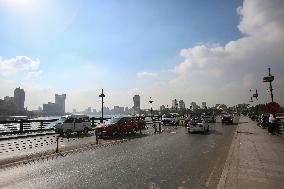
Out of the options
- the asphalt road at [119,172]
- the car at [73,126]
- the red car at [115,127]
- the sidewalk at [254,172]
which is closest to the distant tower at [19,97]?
the car at [73,126]

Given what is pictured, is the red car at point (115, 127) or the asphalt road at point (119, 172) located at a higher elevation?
the red car at point (115, 127)

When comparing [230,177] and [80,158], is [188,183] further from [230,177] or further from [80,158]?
[80,158]

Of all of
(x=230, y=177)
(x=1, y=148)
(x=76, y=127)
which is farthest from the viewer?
(x=76, y=127)

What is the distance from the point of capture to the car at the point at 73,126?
31547 millimetres

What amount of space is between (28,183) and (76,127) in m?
23.1

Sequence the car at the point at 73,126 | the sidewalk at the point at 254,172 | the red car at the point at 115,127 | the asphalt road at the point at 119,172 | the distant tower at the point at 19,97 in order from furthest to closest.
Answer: the distant tower at the point at 19,97 < the car at the point at 73,126 < the red car at the point at 115,127 < the asphalt road at the point at 119,172 < the sidewalk at the point at 254,172

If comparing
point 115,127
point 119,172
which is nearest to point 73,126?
point 115,127

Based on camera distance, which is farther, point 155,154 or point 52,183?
point 155,154

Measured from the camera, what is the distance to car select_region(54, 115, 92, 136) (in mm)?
31547

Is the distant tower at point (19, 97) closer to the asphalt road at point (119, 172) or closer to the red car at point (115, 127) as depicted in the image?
the red car at point (115, 127)

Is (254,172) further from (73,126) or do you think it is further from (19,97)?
(19,97)

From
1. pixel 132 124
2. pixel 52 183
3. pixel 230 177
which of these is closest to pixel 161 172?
pixel 230 177

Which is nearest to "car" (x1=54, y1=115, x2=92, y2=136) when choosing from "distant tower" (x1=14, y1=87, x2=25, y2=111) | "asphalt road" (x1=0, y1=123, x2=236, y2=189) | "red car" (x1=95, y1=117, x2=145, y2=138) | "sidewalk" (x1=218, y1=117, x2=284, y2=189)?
"red car" (x1=95, y1=117, x2=145, y2=138)

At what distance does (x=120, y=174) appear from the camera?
1092 cm
